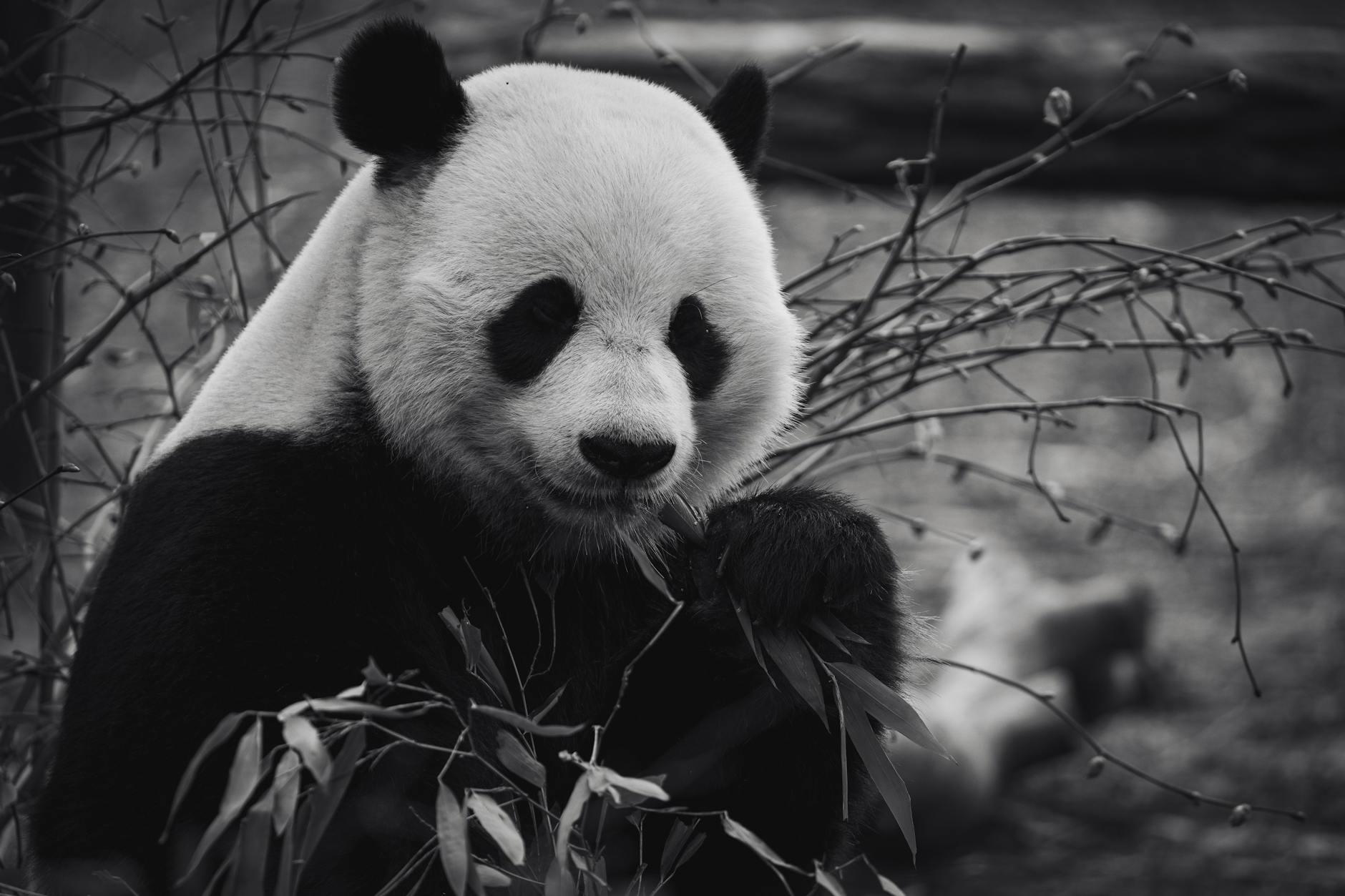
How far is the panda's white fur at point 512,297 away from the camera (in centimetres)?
210

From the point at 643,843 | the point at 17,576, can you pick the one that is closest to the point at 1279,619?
the point at 643,843

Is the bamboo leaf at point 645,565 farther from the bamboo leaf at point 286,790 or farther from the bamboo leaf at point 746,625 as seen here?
the bamboo leaf at point 286,790

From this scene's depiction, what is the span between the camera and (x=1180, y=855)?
4.10 meters

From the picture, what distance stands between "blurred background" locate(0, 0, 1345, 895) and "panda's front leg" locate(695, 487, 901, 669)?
7.19ft

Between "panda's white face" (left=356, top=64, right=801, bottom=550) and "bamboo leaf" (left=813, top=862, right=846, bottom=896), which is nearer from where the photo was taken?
"bamboo leaf" (left=813, top=862, right=846, bottom=896)

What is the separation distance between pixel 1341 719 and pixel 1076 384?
2.67m

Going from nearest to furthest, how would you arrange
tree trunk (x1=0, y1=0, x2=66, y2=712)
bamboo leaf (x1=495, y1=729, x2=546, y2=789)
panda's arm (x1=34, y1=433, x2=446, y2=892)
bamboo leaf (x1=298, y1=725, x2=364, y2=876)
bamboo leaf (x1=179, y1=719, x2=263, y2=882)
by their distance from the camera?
bamboo leaf (x1=179, y1=719, x2=263, y2=882), bamboo leaf (x1=298, y1=725, x2=364, y2=876), bamboo leaf (x1=495, y1=729, x2=546, y2=789), panda's arm (x1=34, y1=433, x2=446, y2=892), tree trunk (x1=0, y1=0, x2=66, y2=712)

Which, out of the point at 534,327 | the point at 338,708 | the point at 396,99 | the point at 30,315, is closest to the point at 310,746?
the point at 338,708

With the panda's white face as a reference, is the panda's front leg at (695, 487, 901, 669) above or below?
below

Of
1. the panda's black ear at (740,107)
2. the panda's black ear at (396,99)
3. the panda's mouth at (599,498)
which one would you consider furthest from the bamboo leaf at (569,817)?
the panda's black ear at (740,107)

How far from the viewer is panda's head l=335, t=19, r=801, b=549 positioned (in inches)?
82.6

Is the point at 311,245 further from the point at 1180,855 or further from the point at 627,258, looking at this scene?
the point at 1180,855

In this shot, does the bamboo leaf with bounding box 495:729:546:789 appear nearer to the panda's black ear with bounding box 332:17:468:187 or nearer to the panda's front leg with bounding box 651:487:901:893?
the panda's front leg with bounding box 651:487:901:893

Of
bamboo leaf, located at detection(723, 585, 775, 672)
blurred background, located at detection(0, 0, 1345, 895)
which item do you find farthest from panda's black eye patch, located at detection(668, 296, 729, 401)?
blurred background, located at detection(0, 0, 1345, 895)
